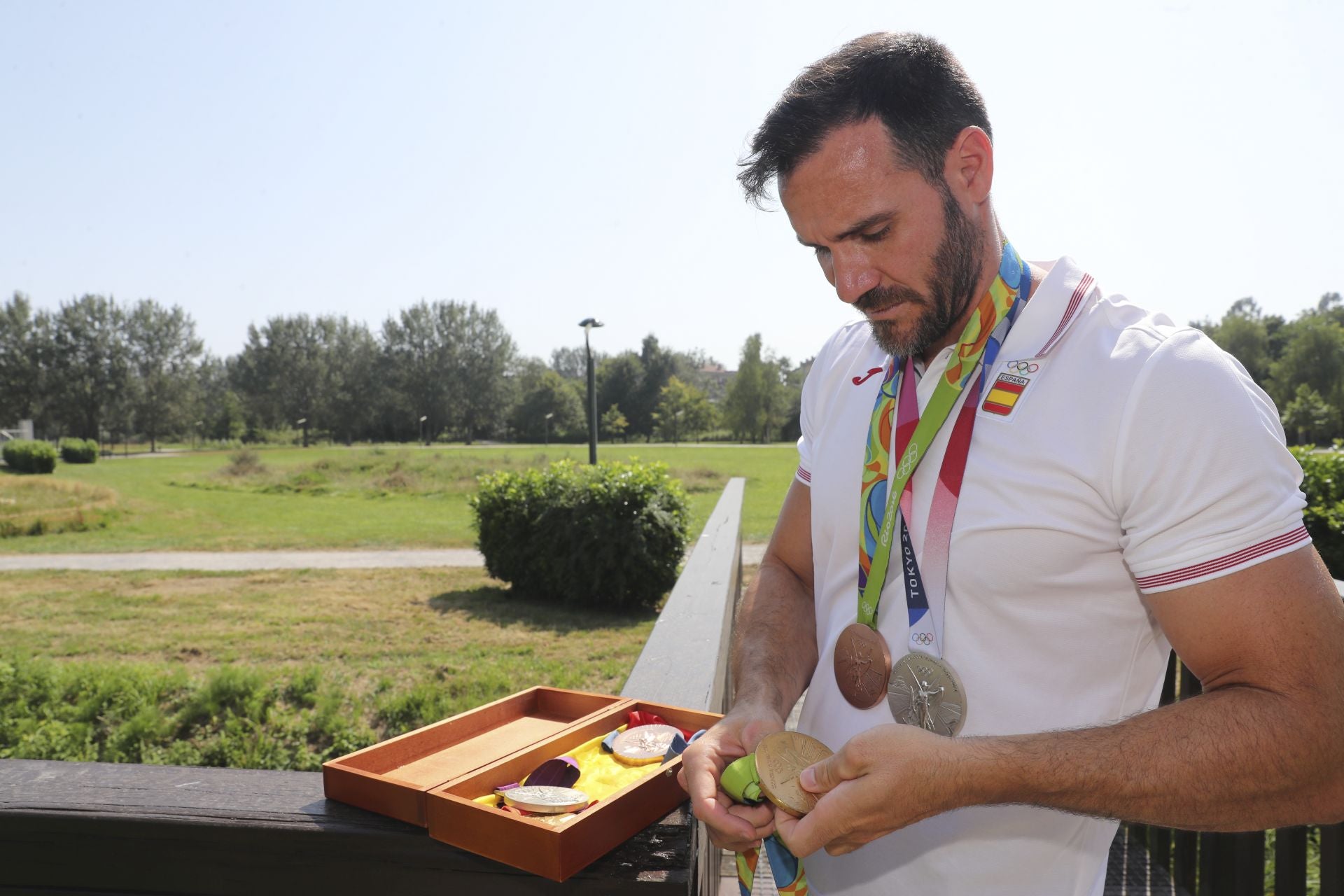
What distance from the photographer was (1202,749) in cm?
110

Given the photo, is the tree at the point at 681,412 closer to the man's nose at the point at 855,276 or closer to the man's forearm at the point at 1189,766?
the man's nose at the point at 855,276

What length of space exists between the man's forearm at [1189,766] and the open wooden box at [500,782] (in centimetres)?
49

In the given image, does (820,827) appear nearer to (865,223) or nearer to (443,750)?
(443,750)

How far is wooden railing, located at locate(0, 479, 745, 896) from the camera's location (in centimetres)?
128

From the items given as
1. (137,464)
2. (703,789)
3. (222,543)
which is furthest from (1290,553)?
(137,464)

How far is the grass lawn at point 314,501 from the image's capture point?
15508 millimetres

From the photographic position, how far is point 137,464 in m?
42.0

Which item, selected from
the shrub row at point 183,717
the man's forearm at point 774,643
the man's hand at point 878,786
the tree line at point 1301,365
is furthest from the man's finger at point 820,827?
the tree line at point 1301,365

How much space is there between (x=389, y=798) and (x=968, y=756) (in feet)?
2.78

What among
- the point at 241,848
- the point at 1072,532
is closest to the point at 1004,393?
the point at 1072,532

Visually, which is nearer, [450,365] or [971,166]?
[971,166]

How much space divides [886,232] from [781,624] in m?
0.82

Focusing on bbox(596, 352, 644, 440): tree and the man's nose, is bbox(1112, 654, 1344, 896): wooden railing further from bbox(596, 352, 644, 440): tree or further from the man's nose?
bbox(596, 352, 644, 440): tree

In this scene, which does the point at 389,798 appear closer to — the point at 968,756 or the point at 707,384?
the point at 968,756
